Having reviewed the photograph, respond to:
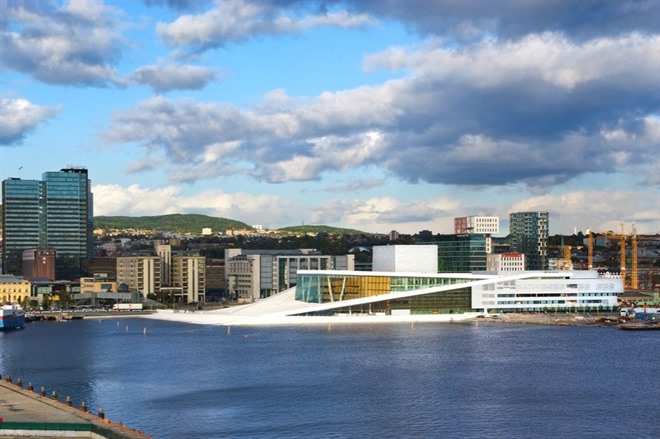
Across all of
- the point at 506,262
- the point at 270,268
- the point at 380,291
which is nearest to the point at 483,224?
the point at 506,262

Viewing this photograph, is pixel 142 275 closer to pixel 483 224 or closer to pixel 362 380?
pixel 483 224

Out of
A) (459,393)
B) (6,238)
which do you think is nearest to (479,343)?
(459,393)

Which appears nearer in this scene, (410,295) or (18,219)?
(410,295)

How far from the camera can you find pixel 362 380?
4512cm

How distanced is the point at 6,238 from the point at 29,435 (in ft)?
419

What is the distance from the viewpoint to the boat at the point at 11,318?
8719 cm

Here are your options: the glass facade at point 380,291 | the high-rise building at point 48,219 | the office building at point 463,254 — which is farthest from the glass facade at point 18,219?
the glass facade at point 380,291

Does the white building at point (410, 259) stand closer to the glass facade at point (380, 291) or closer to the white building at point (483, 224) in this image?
the glass facade at point (380, 291)

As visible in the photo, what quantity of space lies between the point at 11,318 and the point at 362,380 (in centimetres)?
5244

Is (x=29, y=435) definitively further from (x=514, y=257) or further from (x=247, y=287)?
(x=514, y=257)

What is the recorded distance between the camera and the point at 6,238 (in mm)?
149500

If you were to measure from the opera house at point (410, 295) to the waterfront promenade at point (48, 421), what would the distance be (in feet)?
154

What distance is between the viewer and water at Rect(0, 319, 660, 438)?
113ft

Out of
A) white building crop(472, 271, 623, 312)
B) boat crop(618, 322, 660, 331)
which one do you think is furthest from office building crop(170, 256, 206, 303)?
boat crop(618, 322, 660, 331)
